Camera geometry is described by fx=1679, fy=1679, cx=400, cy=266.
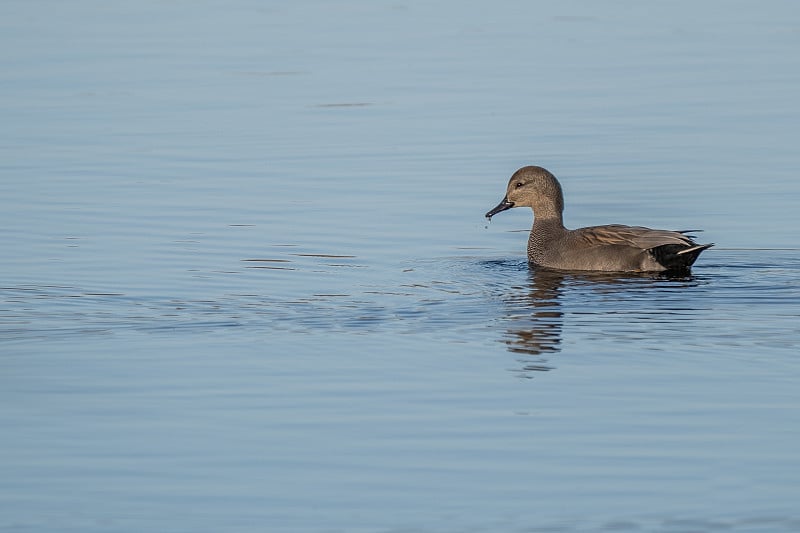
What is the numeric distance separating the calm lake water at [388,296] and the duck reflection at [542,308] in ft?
0.17

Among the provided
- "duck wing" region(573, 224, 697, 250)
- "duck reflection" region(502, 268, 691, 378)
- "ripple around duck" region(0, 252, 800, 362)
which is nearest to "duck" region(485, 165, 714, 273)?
"duck wing" region(573, 224, 697, 250)

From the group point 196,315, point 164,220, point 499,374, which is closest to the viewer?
point 499,374

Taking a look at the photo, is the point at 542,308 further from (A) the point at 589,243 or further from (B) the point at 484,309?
(A) the point at 589,243

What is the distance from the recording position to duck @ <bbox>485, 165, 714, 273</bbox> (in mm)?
13586

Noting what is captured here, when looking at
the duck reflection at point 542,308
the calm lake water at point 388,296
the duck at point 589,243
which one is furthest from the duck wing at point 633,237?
the calm lake water at point 388,296

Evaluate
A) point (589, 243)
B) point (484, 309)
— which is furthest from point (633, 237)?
point (484, 309)

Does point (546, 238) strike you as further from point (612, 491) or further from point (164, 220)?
point (612, 491)

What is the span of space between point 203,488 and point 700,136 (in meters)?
12.9

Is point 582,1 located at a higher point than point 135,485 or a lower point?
higher

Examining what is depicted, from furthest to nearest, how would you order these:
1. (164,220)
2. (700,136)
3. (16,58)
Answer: (16,58), (700,136), (164,220)

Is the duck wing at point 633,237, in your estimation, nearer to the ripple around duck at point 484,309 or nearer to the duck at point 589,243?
the duck at point 589,243

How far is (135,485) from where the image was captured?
7766 mm

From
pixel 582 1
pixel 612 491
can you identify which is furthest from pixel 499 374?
pixel 582 1

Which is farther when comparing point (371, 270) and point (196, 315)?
point (371, 270)
